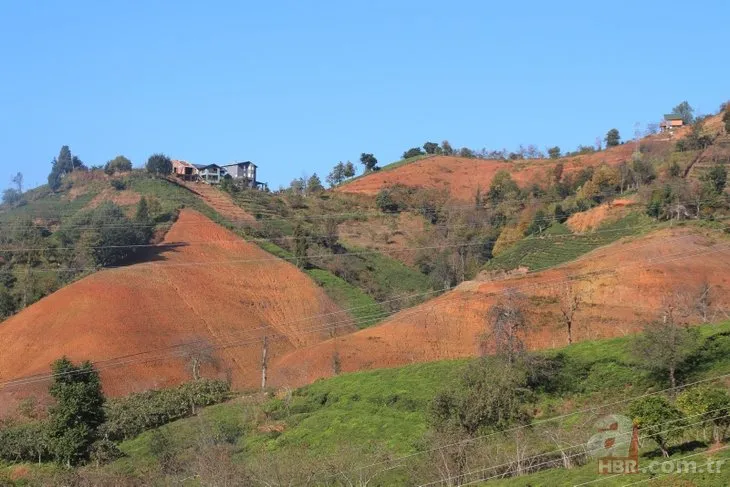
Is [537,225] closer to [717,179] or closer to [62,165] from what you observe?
[717,179]

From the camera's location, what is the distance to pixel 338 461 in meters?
38.1

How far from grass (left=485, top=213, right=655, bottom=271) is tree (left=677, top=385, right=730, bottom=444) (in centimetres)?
5113

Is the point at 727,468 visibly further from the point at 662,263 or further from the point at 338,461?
the point at 662,263

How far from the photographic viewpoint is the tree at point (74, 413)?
166 ft

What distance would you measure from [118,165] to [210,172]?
63.1 ft

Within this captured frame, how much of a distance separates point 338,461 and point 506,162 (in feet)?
348

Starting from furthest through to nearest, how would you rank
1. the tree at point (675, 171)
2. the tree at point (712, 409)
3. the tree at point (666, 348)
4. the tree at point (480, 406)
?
the tree at point (675, 171), the tree at point (666, 348), the tree at point (480, 406), the tree at point (712, 409)

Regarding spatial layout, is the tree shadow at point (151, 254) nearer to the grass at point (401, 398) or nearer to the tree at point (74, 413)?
the grass at point (401, 398)

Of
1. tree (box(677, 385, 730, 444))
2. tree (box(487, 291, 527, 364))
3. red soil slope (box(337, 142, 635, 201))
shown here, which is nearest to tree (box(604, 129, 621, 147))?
red soil slope (box(337, 142, 635, 201))

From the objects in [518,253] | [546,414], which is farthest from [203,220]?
[546,414]

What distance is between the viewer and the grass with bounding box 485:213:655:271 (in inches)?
3410

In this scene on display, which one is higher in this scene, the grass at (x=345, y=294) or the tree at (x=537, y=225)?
the tree at (x=537, y=225)

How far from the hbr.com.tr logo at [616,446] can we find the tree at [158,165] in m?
89.2

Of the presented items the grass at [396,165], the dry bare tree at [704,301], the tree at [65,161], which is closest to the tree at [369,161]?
the grass at [396,165]
